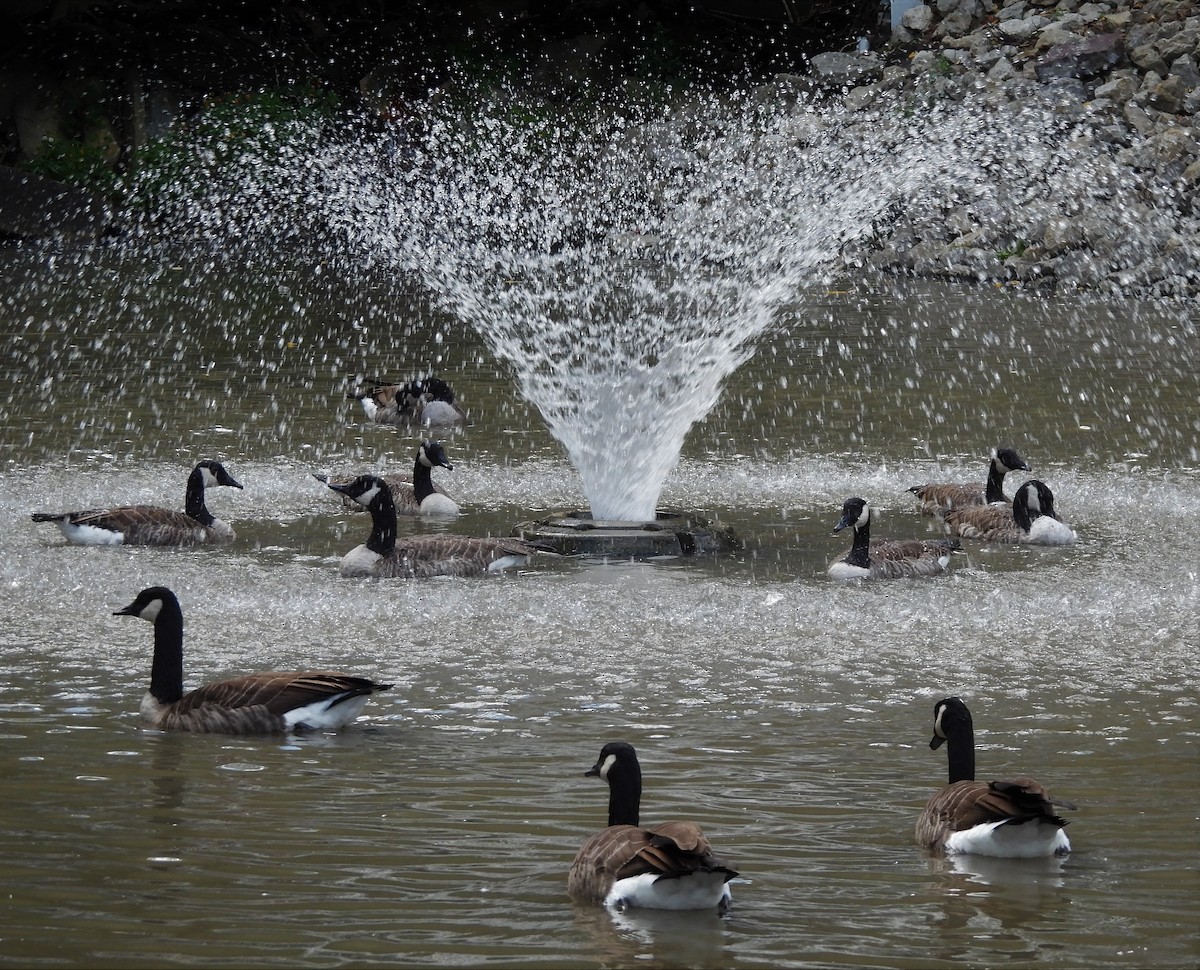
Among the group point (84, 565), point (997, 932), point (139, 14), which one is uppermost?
point (139, 14)

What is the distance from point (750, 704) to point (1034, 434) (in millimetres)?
10107

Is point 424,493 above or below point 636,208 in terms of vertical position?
below

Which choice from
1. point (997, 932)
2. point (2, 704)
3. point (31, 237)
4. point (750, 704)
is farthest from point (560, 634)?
point (31, 237)

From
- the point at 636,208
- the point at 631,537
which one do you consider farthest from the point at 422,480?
the point at 636,208

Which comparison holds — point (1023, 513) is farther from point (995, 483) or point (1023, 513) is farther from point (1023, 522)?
point (995, 483)

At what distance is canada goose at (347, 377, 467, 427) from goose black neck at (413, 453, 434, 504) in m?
4.23

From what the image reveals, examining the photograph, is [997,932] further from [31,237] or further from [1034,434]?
[31,237]

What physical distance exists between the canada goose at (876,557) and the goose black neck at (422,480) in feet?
11.9

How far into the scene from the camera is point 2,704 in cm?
941

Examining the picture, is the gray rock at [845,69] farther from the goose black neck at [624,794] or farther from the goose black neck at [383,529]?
the goose black neck at [624,794]

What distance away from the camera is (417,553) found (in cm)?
1280

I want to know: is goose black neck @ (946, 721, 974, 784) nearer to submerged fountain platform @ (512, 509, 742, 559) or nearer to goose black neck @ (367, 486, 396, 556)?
goose black neck @ (367, 486, 396, 556)

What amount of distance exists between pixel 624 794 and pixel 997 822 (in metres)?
1.31

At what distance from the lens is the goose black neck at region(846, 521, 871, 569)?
41.0ft
